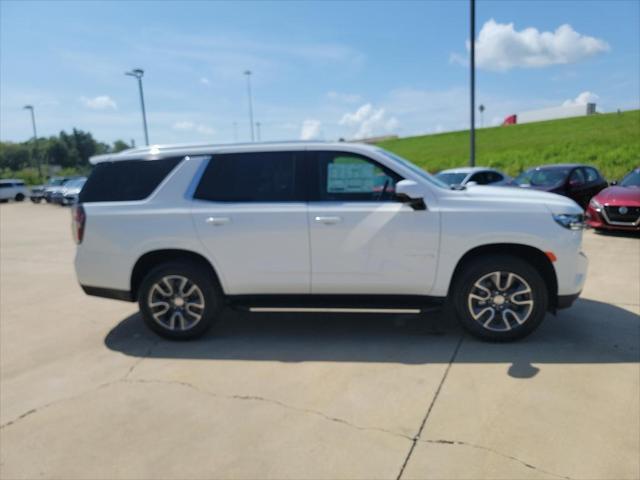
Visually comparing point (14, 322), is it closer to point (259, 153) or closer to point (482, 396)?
point (259, 153)

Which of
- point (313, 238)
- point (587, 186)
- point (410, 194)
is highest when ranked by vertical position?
point (410, 194)

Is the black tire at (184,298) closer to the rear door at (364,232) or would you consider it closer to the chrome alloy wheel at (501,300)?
the rear door at (364,232)

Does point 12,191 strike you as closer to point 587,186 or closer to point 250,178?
point 587,186

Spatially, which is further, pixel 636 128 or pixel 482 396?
pixel 636 128

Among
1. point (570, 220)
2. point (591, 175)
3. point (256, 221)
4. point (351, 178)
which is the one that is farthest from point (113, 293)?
point (591, 175)

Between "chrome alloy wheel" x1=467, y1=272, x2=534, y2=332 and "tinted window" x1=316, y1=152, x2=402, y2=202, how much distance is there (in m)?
1.12

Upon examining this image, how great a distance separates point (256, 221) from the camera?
422cm

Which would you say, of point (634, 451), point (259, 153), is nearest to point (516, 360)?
point (634, 451)

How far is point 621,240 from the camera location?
361 inches

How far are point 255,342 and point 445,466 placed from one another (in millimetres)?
2294

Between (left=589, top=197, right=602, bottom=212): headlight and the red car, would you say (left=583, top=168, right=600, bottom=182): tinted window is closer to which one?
A: the red car

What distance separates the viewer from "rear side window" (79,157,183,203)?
4.44 meters

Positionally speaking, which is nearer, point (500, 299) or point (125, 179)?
point (500, 299)

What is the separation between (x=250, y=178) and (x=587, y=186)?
10288 mm
